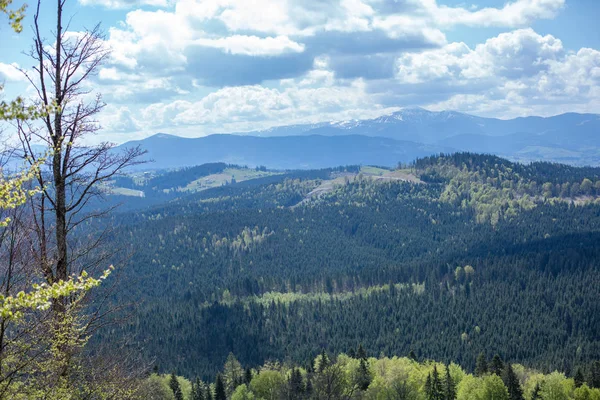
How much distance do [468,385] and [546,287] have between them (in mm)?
113098

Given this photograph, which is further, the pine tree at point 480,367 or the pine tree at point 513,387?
the pine tree at point 480,367

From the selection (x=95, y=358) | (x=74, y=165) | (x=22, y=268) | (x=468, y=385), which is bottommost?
(x=468, y=385)

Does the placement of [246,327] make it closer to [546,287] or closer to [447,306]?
[447,306]

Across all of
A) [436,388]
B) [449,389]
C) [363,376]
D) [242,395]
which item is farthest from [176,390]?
[449,389]

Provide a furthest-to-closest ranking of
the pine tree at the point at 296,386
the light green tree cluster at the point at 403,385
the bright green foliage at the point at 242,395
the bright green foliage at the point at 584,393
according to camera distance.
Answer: the bright green foliage at the point at 242,395 < the light green tree cluster at the point at 403,385 < the bright green foliage at the point at 584,393 < the pine tree at the point at 296,386

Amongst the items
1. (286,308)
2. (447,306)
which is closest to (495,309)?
(447,306)

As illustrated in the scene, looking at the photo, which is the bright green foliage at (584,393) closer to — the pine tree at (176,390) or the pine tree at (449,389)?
the pine tree at (449,389)

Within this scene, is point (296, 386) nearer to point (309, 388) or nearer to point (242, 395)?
point (309, 388)

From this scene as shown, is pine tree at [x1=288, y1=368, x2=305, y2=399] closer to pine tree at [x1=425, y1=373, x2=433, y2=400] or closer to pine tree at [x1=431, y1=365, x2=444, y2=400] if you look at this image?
pine tree at [x1=425, y1=373, x2=433, y2=400]

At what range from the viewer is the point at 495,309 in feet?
543

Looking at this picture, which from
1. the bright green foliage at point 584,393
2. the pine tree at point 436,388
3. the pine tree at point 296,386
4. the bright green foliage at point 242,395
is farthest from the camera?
the bright green foliage at point 242,395

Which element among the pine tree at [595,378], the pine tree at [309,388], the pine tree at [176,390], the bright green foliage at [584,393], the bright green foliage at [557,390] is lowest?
the pine tree at [595,378]

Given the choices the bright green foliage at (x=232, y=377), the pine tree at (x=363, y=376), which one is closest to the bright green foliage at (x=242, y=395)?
the bright green foliage at (x=232, y=377)

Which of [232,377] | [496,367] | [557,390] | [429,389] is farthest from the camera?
[232,377]
